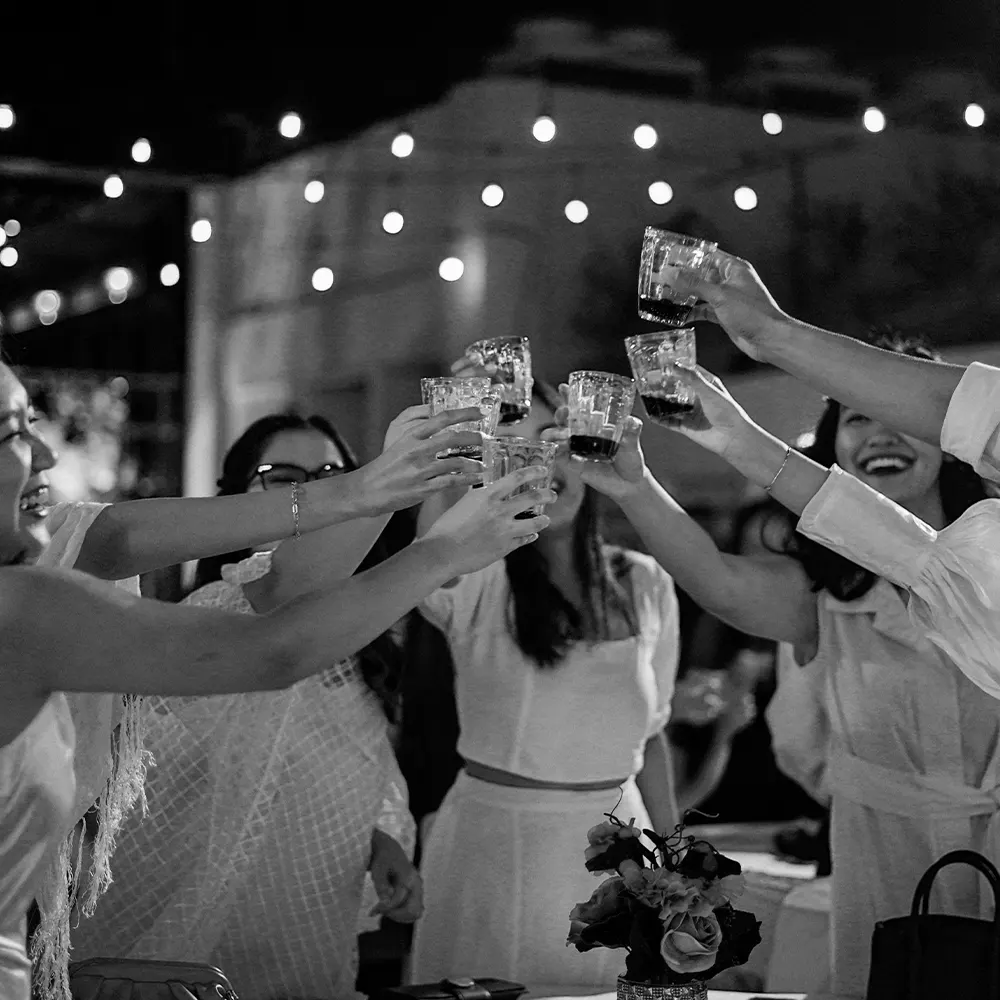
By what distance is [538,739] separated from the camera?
2646 millimetres

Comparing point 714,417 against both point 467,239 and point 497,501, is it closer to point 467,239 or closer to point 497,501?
point 497,501

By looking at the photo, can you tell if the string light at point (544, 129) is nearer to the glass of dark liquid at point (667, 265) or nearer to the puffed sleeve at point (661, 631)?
the puffed sleeve at point (661, 631)

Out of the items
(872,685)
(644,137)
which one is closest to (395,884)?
(872,685)

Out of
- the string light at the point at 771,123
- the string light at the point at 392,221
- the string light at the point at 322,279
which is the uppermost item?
the string light at the point at 771,123

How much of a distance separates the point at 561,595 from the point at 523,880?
54cm

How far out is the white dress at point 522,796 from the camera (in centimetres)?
262

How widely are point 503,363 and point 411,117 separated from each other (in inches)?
60.0

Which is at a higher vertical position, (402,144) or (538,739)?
(402,144)

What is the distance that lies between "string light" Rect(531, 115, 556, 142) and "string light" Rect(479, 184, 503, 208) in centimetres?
16

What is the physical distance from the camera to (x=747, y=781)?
14.3 feet

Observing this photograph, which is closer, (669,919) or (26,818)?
(26,818)


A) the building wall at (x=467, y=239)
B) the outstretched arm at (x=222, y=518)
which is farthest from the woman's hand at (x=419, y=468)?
the building wall at (x=467, y=239)

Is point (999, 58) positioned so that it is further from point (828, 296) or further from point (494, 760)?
point (494, 760)

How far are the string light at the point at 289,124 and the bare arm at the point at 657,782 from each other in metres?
1.64
